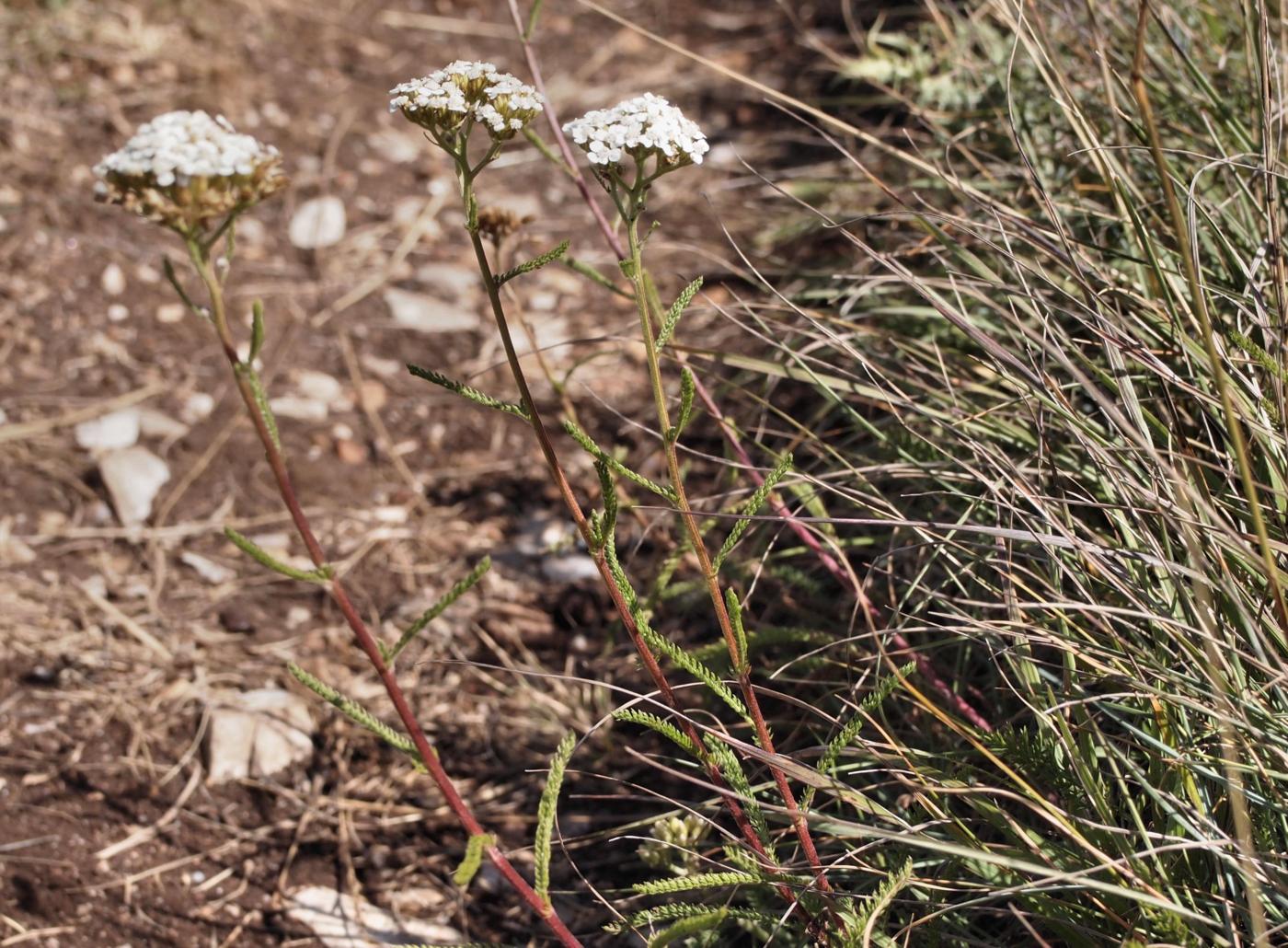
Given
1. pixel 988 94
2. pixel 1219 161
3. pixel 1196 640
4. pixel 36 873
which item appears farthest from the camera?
pixel 988 94

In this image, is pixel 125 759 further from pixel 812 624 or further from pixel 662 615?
pixel 812 624

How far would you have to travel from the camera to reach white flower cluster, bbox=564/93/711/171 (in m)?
1.08

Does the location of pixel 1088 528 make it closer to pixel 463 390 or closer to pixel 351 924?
pixel 463 390

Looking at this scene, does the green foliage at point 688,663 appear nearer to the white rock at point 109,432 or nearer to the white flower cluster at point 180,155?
the white flower cluster at point 180,155

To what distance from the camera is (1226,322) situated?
5.64 feet

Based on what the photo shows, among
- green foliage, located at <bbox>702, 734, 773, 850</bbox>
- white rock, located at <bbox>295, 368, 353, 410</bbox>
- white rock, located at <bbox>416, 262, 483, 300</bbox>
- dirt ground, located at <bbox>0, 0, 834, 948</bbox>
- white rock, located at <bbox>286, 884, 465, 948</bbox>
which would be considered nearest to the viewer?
green foliage, located at <bbox>702, 734, 773, 850</bbox>

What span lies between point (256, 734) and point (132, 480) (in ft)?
2.45

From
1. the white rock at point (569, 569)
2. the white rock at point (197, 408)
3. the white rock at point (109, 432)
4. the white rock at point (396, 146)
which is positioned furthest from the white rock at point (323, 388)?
the white rock at point (396, 146)

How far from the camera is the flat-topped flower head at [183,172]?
104cm

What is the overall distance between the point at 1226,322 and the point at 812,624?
788mm

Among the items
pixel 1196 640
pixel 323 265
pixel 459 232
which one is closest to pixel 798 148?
pixel 459 232

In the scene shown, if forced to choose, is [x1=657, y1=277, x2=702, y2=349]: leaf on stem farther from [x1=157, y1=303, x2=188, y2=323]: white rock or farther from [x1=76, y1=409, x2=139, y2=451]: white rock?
[x1=157, y1=303, x2=188, y2=323]: white rock

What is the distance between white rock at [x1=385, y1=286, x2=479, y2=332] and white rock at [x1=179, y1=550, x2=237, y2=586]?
88 centimetres

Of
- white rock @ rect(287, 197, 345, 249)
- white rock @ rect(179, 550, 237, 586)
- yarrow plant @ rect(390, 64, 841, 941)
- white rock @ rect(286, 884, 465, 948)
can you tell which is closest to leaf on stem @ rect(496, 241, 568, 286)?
yarrow plant @ rect(390, 64, 841, 941)
